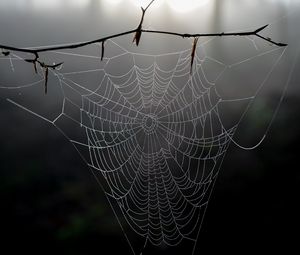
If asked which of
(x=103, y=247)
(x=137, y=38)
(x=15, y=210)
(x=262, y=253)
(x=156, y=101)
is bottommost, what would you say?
(x=262, y=253)

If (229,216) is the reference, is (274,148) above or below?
above

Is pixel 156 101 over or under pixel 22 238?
over

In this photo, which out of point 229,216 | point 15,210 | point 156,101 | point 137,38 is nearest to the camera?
point 137,38

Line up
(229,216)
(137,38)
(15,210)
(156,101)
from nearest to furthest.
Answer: (137,38), (156,101), (229,216), (15,210)

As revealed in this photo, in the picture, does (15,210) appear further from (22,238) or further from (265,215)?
(265,215)

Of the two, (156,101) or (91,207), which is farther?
(91,207)

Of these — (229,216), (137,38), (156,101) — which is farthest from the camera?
(229,216)

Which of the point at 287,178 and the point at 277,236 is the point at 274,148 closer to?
the point at 287,178

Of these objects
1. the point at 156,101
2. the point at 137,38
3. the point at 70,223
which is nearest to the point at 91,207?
the point at 70,223

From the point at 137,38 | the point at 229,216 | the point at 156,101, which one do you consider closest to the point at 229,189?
the point at 229,216
